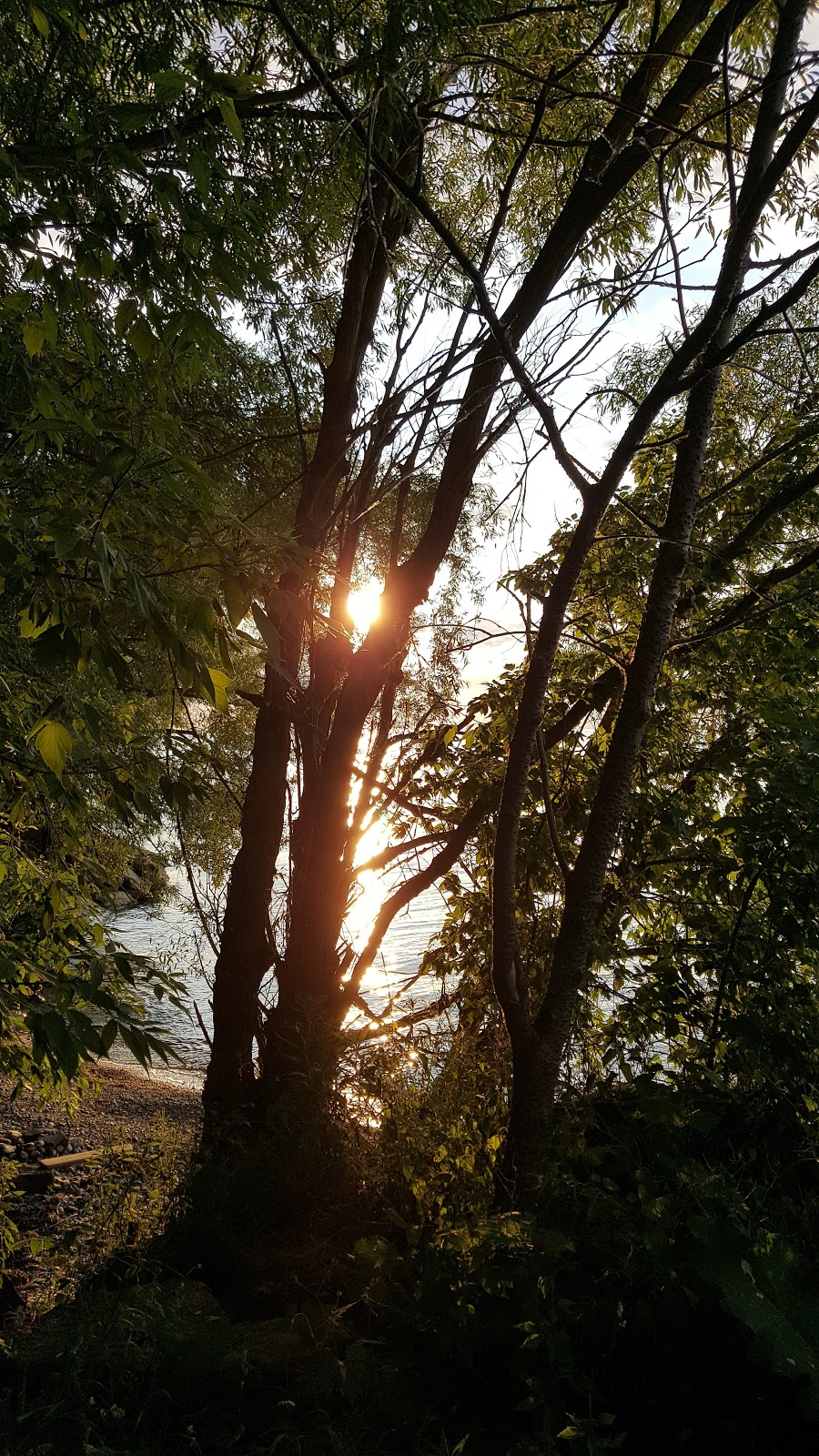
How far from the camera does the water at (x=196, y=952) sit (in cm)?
872

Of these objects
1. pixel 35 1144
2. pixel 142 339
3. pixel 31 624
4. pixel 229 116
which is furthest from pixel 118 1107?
pixel 229 116

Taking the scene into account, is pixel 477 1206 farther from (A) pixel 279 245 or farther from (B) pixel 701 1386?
(A) pixel 279 245

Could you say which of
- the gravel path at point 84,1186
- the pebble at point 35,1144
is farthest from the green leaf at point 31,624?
the pebble at point 35,1144

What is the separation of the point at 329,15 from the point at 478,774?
275 centimetres

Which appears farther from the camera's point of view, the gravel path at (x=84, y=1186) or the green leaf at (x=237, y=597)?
the gravel path at (x=84, y=1186)

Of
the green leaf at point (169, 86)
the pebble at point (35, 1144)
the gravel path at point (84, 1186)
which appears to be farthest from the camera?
the pebble at point (35, 1144)

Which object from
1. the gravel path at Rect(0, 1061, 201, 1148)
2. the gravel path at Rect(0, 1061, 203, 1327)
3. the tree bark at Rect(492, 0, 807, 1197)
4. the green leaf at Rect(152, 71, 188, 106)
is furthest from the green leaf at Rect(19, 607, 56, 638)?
the gravel path at Rect(0, 1061, 201, 1148)

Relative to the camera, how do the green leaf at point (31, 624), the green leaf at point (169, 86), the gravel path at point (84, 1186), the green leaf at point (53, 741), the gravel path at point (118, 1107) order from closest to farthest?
the green leaf at point (169, 86)
the green leaf at point (53, 741)
the green leaf at point (31, 624)
the gravel path at point (84, 1186)
the gravel path at point (118, 1107)

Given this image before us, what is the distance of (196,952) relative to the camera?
11016mm

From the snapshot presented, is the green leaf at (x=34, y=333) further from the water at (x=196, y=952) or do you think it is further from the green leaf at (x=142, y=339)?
the water at (x=196, y=952)

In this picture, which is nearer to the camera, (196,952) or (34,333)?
(34,333)

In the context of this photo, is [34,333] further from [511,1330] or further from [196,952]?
[196,952]

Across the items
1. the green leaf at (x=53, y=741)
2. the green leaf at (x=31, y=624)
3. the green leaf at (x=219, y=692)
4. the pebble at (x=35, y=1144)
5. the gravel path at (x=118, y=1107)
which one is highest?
the green leaf at (x=31, y=624)

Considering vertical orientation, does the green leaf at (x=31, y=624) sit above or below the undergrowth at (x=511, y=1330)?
above
